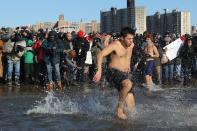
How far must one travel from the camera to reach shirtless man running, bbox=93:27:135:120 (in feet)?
29.7

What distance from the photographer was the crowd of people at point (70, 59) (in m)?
15.6

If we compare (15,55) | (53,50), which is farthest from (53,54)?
(15,55)

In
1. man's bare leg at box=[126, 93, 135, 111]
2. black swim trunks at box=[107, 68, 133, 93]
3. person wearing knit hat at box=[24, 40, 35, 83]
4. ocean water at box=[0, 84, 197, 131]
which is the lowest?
ocean water at box=[0, 84, 197, 131]

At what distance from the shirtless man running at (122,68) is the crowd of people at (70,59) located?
605 centimetres

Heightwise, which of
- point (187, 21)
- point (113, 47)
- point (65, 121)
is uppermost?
point (187, 21)

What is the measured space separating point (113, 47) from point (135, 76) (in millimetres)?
8675

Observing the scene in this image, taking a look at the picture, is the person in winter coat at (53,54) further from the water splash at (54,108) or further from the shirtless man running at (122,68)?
the shirtless man running at (122,68)

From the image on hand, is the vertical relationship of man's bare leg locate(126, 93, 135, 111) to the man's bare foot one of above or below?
above

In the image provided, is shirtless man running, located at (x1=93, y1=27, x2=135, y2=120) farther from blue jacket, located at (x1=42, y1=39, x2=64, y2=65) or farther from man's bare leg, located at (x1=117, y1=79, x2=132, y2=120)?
blue jacket, located at (x1=42, y1=39, x2=64, y2=65)

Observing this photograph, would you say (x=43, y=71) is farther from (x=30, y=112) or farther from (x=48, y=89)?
(x=30, y=112)

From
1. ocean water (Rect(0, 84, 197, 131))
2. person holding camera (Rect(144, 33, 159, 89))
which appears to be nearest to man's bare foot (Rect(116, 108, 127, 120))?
ocean water (Rect(0, 84, 197, 131))

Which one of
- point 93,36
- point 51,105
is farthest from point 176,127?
point 93,36

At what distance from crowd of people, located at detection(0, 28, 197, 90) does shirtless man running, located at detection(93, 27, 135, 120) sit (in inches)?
238

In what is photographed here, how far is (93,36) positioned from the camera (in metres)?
18.1
